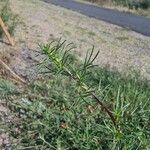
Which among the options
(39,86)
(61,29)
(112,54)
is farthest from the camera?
(61,29)

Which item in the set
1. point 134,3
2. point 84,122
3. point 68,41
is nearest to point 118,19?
point 68,41

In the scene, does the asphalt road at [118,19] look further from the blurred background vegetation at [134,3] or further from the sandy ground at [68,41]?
the blurred background vegetation at [134,3]

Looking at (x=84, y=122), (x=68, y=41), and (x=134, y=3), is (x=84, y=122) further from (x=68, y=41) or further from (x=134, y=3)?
(x=134, y=3)

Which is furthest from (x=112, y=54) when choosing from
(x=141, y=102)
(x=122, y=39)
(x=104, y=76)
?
(x=141, y=102)

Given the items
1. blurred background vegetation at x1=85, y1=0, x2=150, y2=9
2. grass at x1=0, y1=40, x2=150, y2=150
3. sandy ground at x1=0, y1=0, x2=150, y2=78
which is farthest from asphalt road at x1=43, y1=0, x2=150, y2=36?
grass at x1=0, y1=40, x2=150, y2=150

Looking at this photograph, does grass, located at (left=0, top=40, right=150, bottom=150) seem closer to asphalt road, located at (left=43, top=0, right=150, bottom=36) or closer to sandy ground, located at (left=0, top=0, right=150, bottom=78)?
sandy ground, located at (left=0, top=0, right=150, bottom=78)

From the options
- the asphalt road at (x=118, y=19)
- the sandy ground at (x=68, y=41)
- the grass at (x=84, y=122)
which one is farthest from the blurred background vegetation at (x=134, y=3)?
the grass at (x=84, y=122)

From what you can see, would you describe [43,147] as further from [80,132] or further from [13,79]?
[13,79]

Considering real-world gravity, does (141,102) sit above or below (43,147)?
above

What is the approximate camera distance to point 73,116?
15.5 ft

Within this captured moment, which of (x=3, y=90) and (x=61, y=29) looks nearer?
(x=3, y=90)

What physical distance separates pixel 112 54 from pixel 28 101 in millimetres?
5294

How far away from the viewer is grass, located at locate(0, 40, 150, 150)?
13.5 feet

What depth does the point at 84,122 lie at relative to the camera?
460cm
